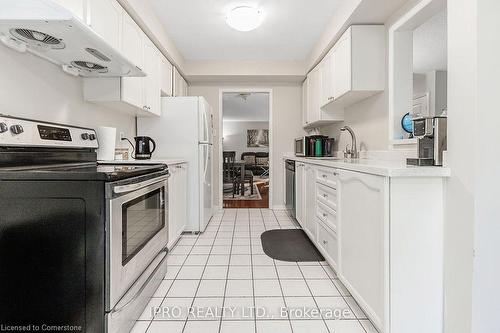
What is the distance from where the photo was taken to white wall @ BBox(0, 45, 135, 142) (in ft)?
5.16

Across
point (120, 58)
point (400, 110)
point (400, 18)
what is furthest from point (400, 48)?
point (120, 58)

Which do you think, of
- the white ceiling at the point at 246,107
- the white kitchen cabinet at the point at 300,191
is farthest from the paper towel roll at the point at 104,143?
the white ceiling at the point at 246,107

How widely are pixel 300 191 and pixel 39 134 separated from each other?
8.50ft

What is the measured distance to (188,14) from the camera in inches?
118

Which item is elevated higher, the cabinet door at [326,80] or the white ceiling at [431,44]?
the white ceiling at [431,44]

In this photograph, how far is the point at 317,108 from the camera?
3.87 meters

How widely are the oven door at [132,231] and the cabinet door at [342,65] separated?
1940 millimetres

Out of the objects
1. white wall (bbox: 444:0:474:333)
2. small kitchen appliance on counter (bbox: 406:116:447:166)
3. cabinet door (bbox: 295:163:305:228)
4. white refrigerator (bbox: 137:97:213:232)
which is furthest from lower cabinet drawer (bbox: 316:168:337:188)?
white refrigerator (bbox: 137:97:213:232)

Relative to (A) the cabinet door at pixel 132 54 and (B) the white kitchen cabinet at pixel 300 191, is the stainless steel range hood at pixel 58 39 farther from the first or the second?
(B) the white kitchen cabinet at pixel 300 191

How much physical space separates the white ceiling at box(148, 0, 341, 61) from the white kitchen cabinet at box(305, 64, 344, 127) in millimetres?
399

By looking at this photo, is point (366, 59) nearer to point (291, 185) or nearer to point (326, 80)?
point (326, 80)

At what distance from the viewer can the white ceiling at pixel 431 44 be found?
3189mm

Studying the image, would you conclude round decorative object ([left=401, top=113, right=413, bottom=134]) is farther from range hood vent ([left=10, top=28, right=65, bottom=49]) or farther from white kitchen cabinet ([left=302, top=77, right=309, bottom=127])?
range hood vent ([left=10, top=28, right=65, bottom=49])

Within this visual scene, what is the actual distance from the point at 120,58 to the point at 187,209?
1847 millimetres
